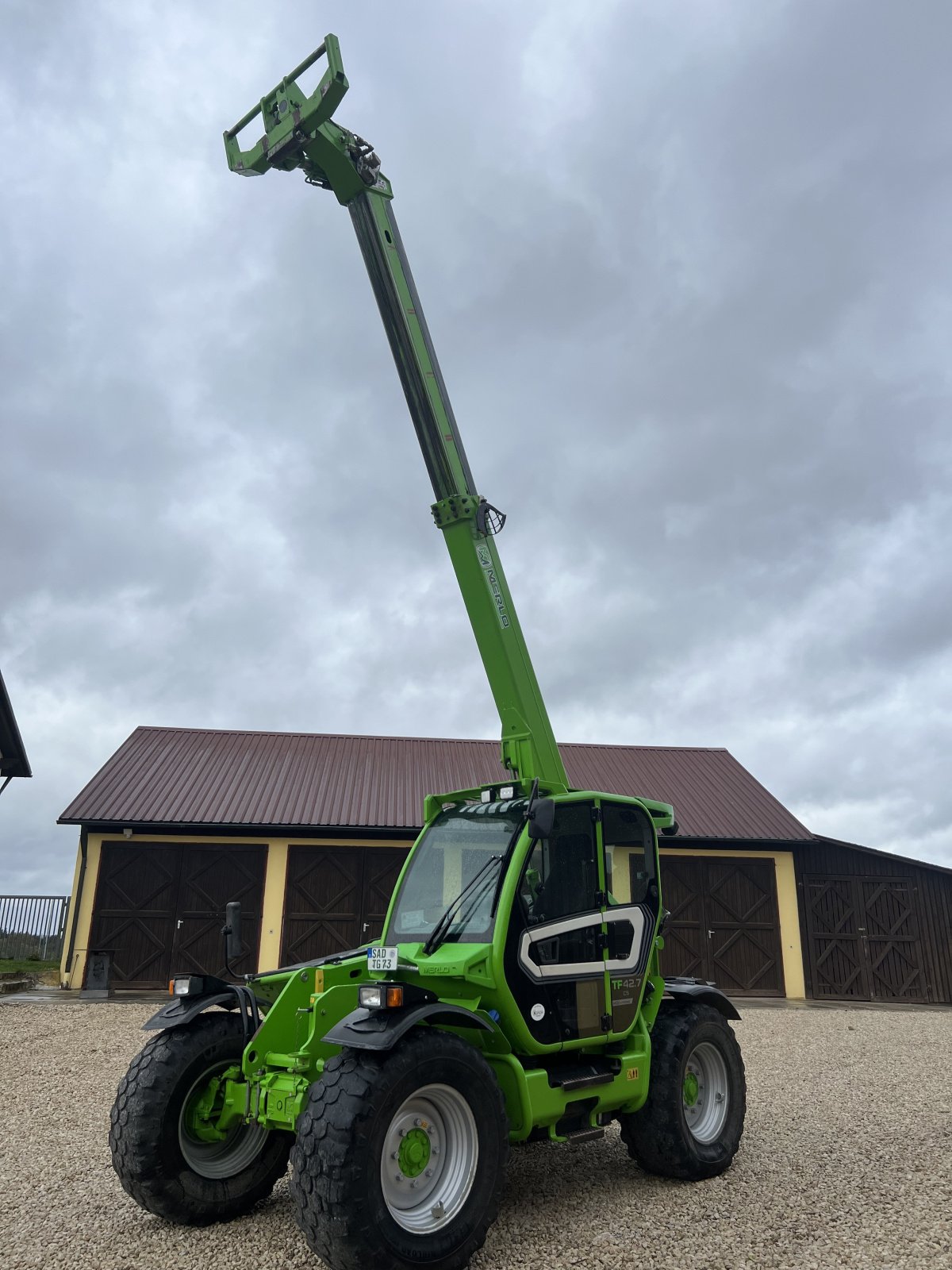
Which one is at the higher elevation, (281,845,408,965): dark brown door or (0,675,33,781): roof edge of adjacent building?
(0,675,33,781): roof edge of adjacent building

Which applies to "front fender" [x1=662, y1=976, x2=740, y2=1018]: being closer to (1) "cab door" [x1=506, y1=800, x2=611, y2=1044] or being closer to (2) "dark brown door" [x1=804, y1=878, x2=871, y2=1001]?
(1) "cab door" [x1=506, y1=800, x2=611, y2=1044]

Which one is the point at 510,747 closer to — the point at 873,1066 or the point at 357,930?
the point at 873,1066

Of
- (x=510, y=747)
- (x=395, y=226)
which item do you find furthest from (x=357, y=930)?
(x=395, y=226)

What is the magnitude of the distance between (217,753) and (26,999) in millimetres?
6384

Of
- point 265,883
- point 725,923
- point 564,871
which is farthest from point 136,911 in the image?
point 564,871

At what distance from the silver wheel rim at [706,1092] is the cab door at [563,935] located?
1.17 metres

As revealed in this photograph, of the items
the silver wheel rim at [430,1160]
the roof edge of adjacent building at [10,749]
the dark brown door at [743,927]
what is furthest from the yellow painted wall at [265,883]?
the silver wheel rim at [430,1160]

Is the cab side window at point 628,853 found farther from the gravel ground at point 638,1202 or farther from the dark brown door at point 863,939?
the dark brown door at point 863,939

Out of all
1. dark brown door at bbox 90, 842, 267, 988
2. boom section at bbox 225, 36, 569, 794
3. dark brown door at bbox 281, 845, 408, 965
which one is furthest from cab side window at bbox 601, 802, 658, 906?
dark brown door at bbox 90, 842, 267, 988

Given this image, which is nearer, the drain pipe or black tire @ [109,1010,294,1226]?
black tire @ [109,1010,294,1226]

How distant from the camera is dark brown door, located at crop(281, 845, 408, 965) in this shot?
16328mm

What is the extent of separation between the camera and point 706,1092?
614 cm

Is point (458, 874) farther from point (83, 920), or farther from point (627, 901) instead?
point (83, 920)

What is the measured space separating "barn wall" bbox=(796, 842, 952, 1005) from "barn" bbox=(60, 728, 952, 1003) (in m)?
0.03
